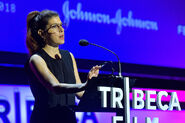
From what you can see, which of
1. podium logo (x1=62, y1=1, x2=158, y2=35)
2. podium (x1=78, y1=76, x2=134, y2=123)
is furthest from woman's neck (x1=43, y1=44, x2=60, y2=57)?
podium logo (x1=62, y1=1, x2=158, y2=35)

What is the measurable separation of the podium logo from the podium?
5.97 feet

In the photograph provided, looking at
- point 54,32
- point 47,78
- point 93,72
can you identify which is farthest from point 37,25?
point 93,72

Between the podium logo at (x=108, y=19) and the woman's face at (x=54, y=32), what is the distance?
1.54 m

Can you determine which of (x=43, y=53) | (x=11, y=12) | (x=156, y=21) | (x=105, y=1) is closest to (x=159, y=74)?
(x=156, y=21)

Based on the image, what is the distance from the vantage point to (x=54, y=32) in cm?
268

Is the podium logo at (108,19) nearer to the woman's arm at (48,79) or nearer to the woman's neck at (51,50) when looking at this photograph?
the woman's neck at (51,50)

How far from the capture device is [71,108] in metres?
2.52

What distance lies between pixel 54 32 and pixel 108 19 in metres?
2.08

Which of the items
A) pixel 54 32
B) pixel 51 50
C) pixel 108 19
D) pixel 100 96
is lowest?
pixel 100 96

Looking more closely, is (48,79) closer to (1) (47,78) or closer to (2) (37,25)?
(1) (47,78)

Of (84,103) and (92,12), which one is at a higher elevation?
(92,12)

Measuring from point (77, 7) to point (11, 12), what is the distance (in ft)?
2.58

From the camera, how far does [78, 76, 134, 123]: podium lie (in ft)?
7.70

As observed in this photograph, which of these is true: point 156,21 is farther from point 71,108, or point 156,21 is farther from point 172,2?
point 71,108
